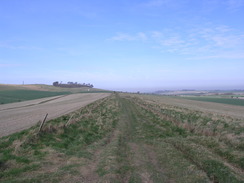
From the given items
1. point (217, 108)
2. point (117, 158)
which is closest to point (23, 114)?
point (117, 158)

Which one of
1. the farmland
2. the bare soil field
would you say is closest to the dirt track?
the farmland

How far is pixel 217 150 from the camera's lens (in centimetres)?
1109

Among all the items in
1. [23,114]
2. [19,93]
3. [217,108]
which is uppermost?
[19,93]

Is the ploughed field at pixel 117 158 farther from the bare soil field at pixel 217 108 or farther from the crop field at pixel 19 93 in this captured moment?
the crop field at pixel 19 93

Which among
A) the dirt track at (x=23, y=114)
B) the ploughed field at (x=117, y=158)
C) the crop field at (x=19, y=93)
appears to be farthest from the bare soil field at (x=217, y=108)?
the crop field at (x=19, y=93)

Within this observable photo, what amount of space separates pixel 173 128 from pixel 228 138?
18.2ft

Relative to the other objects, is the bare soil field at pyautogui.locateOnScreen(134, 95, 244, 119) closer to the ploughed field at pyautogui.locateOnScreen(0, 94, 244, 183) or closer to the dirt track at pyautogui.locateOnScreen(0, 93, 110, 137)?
the ploughed field at pyautogui.locateOnScreen(0, 94, 244, 183)

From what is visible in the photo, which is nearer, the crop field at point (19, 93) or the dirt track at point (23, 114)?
the dirt track at point (23, 114)

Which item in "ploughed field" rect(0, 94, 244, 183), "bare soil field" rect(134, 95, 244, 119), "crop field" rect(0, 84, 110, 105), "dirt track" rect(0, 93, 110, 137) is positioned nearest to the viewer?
"ploughed field" rect(0, 94, 244, 183)

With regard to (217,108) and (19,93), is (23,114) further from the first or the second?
(19,93)

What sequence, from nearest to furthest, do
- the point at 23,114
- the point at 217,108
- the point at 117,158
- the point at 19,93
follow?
the point at 117,158
the point at 23,114
the point at 217,108
the point at 19,93

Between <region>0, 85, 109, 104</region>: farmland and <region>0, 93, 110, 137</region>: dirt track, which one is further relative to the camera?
<region>0, 85, 109, 104</region>: farmland

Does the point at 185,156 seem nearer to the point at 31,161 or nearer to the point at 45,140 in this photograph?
the point at 31,161

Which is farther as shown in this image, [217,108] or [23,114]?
[217,108]
